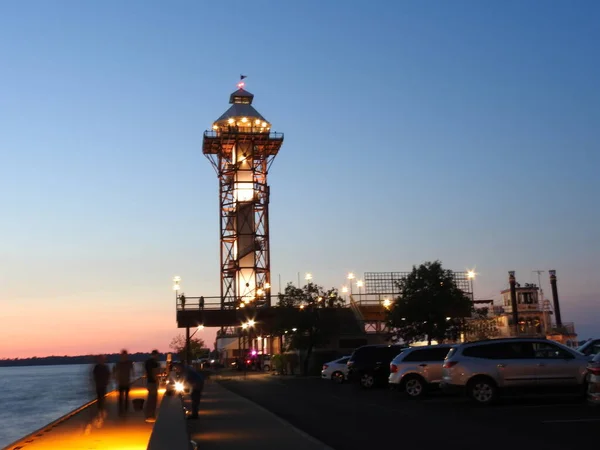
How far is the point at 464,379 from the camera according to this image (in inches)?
833

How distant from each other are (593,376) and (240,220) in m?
68.2

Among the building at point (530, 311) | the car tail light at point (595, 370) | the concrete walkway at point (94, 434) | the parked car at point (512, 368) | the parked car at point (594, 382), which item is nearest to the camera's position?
the parked car at point (594, 382)

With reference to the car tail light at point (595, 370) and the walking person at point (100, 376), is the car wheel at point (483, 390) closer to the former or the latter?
the car tail light at point (595, 370)

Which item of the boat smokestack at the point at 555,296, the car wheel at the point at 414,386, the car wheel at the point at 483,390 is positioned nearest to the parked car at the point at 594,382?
the car wheel at the point at 483,390

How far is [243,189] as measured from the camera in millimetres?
83750

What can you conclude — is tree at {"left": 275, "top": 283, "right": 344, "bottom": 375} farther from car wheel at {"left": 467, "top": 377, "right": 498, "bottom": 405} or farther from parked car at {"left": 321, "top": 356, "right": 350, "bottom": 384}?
car wheel at {"left": 467, "top": 377, "right": 498, "bottom": 405}

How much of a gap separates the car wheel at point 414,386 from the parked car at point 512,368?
A: 3.34m

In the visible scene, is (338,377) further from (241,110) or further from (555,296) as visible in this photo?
(241,110)

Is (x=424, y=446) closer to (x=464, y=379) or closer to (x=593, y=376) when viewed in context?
(x=593, y=376)

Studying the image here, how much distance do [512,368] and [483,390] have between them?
102 cm

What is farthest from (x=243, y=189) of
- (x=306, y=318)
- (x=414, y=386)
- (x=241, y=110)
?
(x=414, y=386)

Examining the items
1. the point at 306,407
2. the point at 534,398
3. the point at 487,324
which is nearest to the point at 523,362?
the point at 534,398

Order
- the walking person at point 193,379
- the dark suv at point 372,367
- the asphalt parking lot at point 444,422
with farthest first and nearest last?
the dark suv at point 372,367
the walking person at point 193,379
the asphalt parking lot at point 444,422

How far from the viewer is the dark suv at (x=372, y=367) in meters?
32.0
